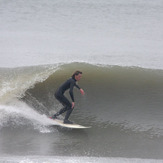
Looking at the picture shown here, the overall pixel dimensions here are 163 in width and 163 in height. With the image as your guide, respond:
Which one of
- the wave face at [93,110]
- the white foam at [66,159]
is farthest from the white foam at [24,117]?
the white foam at [66,159]

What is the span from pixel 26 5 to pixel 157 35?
10530mm

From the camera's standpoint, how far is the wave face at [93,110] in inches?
279

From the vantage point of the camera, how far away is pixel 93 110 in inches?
361

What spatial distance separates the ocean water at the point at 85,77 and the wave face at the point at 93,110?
0.07ft

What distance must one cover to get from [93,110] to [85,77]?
2840 millimetres

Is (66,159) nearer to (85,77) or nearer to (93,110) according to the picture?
(93,110)

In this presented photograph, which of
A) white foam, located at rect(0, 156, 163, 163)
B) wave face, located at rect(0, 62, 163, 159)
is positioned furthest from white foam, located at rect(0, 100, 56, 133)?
white foam, located at rect(0, 156, 163, 163)

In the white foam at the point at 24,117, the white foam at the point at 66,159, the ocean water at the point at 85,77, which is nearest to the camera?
the white foam at the point at 66,159

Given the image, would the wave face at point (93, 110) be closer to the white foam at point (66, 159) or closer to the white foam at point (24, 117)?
the white foam at point (24, 117)

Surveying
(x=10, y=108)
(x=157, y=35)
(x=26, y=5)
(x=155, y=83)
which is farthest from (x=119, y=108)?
(x=26, y=5)

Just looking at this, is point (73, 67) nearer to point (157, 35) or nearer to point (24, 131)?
point (24, 131)

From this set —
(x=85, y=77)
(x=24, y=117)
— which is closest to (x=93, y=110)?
(x=24, y=117)

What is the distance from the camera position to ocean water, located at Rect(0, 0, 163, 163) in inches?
279

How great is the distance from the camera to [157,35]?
18.0 meters
